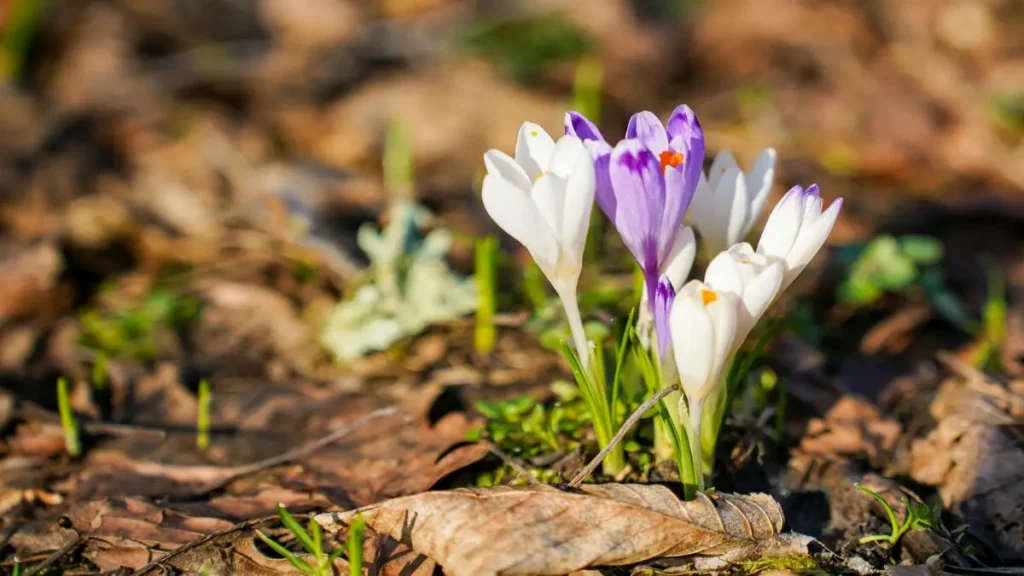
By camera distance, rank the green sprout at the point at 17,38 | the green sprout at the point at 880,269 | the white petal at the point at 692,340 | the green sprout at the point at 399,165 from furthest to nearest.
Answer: the green sprout at the point at 17,38, the green sprout at the point at 399,165, the green sprout at the point at 880,269, the white petal at the point at 692,340

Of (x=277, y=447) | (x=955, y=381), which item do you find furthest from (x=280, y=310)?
(x=955, y=381)

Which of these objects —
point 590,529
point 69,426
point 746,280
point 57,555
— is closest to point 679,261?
point 746,280

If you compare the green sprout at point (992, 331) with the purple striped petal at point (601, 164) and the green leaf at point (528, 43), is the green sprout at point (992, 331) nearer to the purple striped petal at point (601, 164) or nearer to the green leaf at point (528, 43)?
the purple striped petal at point (601, 164)

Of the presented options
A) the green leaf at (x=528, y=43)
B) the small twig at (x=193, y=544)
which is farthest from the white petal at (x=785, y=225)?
the green leaf at (x=528, y=43)

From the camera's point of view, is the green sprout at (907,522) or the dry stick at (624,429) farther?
the green sprout at (907,522)

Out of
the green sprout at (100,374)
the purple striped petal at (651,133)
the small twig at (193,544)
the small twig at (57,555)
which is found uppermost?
the purple striped petal at (651,133)

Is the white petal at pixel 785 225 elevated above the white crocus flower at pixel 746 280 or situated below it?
above
